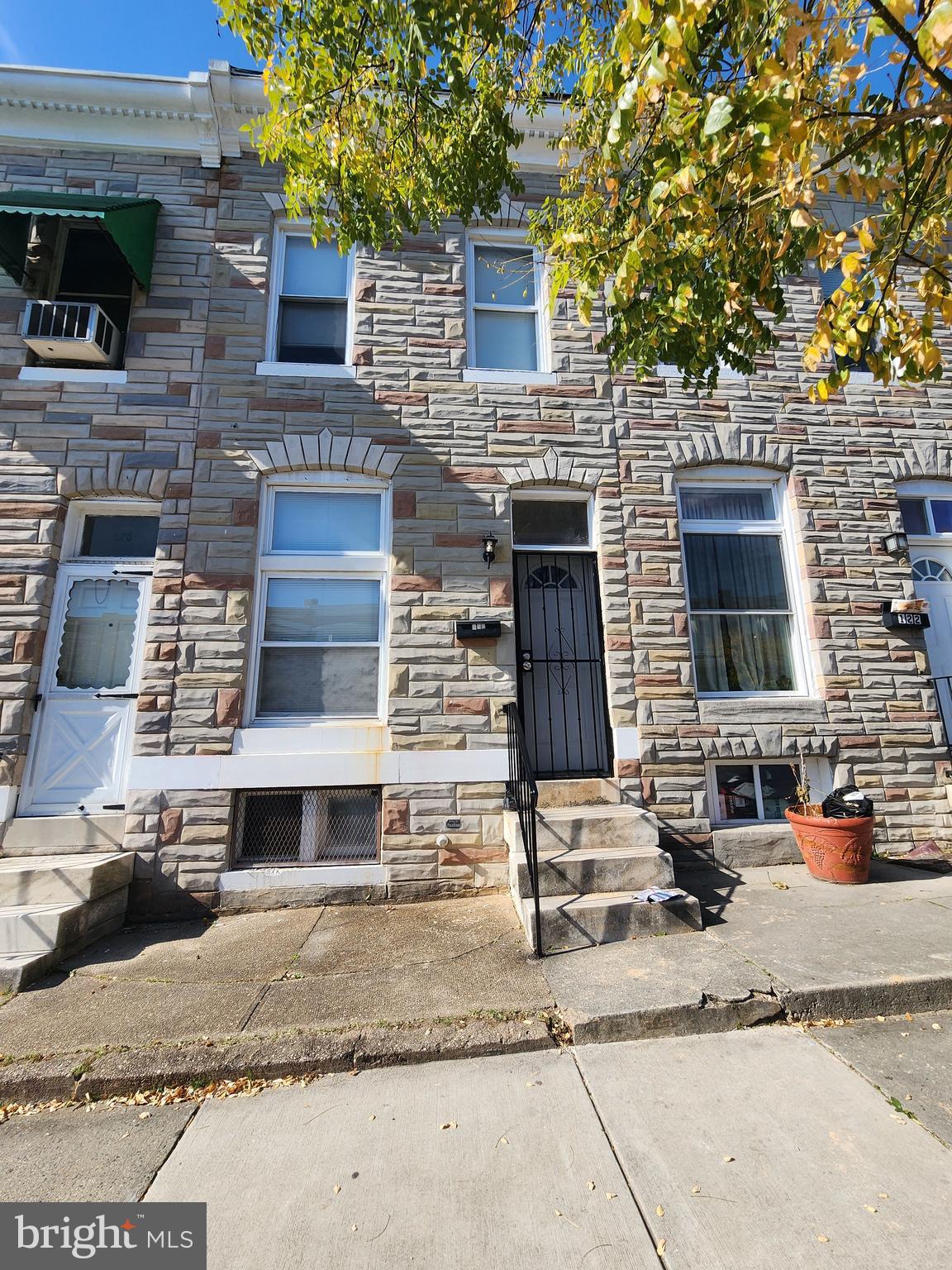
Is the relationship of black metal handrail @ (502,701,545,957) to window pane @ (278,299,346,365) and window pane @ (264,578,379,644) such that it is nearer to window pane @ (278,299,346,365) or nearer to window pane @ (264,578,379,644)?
window pane @ (264,578,379,644)

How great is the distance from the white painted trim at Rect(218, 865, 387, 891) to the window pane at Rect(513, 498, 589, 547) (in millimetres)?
3355

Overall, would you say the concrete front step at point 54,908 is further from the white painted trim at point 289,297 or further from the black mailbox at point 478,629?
the white painted trim at point 289,297

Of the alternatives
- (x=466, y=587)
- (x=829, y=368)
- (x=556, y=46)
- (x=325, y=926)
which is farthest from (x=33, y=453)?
(x=829, y=368)

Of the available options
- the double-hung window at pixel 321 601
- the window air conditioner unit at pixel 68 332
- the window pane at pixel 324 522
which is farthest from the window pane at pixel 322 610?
the window air conditioner unit at pixel 68 332

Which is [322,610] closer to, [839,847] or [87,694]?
[87,694]

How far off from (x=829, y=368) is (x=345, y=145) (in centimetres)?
554

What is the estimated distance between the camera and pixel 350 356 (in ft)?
19.4

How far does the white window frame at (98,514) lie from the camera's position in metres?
5.37

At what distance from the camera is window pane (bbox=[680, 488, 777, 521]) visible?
20.2ft

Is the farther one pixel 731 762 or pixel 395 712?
pixel 731 762

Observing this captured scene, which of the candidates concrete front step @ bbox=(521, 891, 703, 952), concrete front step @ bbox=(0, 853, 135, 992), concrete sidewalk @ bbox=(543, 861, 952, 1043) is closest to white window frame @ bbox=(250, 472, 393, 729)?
concrete front step @ bbox=(0, 853, 135, 992)

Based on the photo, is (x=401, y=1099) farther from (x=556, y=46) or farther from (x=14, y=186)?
(x=14, y=186)

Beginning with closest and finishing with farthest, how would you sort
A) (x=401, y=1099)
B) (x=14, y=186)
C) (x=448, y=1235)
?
1. (x=448, y=1235)
2. (x=401, y=1099)
3. (x=14, y=186)

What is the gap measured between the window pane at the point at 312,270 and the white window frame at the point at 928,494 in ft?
21.2
